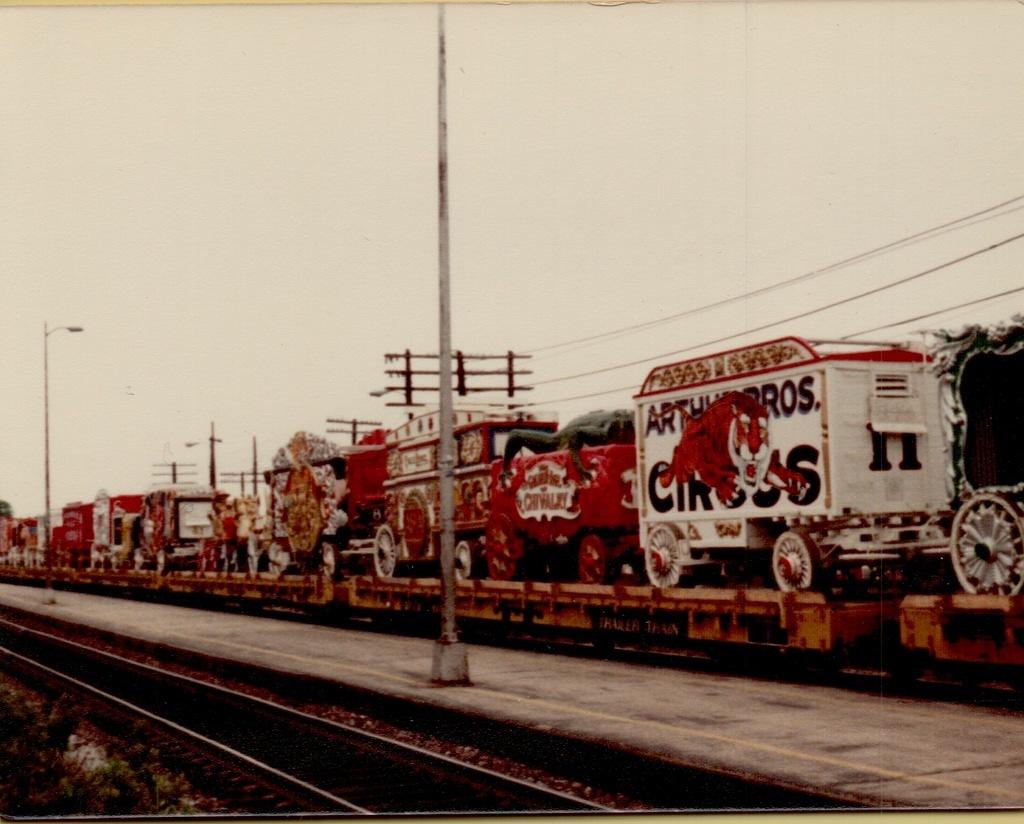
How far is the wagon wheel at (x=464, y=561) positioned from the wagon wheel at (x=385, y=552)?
Result: 1000 mm

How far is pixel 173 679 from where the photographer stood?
47.0ft

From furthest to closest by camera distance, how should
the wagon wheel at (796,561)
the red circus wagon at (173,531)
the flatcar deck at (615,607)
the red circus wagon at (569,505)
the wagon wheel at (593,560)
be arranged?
the red circus wagon at (173,531) < the wagon wheel at (593,560) < the red circus wagon at (569,505) < the wagon wheel at (796,561) < the flatcar deck at (615,607)

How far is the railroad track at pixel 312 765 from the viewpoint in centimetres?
893

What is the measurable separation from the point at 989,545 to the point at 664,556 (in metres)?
4.75

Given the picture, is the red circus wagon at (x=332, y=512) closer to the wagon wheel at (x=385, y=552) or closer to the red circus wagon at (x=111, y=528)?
the wagon wheel at (x=385, y=552)

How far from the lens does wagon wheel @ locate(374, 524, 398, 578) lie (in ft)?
60.4

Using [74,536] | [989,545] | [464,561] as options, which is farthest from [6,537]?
[989,545]

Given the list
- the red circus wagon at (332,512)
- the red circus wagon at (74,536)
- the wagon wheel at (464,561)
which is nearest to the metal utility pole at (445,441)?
the red circus wagon at (74,536)

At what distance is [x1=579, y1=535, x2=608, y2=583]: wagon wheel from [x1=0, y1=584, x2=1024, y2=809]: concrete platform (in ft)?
5.04

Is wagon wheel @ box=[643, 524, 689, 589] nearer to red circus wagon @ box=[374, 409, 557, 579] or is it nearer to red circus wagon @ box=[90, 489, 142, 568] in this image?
red circus wagon @ box=[374, 409, 557, 579]

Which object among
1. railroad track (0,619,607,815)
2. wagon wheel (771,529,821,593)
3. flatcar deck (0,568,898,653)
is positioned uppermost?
wagon wheel (771,529,821,593)

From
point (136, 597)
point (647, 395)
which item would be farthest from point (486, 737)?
point (136, 597)

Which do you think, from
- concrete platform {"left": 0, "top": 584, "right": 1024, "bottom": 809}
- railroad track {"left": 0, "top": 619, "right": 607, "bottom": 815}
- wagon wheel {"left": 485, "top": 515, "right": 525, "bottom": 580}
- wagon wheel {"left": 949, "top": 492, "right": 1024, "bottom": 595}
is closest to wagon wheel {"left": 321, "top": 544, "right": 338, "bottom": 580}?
concrete platform {"left": 0, "top": 584, "right": 1024, "bottom": 809}

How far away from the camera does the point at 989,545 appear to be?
10141mm
